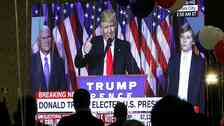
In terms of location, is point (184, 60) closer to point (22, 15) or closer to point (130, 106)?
point (130, 106)

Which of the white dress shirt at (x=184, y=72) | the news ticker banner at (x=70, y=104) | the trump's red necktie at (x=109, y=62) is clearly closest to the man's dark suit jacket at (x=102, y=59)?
the trump's red necktie at (x=109, y=62)

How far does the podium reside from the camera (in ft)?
26.6

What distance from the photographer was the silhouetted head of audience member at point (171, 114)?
1776 millimetres

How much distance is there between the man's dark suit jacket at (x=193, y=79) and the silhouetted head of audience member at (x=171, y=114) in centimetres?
614

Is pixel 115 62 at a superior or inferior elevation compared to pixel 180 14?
inferior

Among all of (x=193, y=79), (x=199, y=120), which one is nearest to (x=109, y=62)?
(x=193, y=79)

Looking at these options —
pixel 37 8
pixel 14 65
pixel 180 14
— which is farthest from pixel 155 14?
pixel 14 65

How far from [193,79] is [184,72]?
209 millimetres

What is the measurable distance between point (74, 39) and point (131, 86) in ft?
3.39

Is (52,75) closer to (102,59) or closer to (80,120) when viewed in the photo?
(102,59)

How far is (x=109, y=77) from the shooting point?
8.27 metres

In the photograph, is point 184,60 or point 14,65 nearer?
point 184,60

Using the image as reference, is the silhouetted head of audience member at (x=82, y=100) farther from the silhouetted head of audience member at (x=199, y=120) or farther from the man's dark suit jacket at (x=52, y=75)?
the man's dark suit jacket at (x=52, y=75)

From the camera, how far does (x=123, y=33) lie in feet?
26.9
